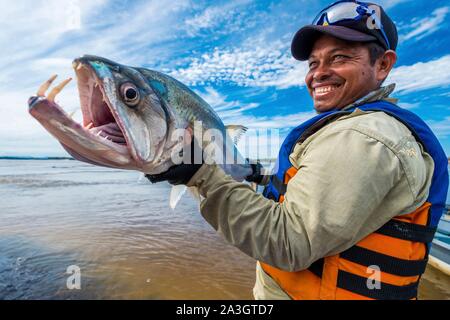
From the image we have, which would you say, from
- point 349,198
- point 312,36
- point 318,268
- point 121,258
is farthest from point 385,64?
point 121,258

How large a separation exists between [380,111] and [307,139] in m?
0.44

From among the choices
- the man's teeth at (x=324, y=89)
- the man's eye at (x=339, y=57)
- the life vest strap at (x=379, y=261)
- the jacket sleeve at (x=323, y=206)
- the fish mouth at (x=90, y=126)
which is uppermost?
the man's eye at (x=339, y=57)

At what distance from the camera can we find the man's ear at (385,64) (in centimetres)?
208

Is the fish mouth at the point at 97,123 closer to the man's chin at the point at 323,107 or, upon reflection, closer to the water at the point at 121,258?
the man's chin at the point at 323,107

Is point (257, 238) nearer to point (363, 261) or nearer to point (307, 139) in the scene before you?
point (363, 261)

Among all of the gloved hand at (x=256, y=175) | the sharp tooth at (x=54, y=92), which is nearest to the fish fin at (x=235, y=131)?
the gloved hand at (x=256, y=175)

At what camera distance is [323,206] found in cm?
132

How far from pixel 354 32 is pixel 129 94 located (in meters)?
1.57

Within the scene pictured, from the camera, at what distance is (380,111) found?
65.5 inches

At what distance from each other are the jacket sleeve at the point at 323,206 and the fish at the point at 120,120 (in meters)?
0.52

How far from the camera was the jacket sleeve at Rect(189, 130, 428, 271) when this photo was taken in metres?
1.31

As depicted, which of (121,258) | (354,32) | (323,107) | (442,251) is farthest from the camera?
(442,251)

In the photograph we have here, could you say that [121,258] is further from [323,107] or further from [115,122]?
[323,107]

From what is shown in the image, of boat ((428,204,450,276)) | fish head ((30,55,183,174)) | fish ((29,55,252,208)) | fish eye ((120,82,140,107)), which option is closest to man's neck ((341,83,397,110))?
fish ((29,55,252,208))
